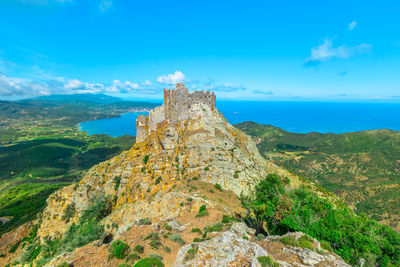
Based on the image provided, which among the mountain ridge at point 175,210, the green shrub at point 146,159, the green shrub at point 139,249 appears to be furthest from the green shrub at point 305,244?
the green shrub at point 146,159

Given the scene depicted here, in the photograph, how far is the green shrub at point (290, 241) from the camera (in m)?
13.9

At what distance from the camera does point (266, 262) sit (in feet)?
35.5

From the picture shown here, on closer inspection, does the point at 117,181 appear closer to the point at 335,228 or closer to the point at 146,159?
the point at 146,159

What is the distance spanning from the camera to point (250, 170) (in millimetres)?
38156

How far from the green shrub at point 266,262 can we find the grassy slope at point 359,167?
9061 centimetres

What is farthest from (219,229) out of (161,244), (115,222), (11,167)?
(11,167)

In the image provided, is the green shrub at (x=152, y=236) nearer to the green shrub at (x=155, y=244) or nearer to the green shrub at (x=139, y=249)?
the green shrub at (x=155, y=244)

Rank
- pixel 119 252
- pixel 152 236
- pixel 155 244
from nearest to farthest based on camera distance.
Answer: pixel 119 252 < pixel 155 244 < pixel 152 236

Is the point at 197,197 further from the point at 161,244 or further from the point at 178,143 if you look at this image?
the point at 178,143

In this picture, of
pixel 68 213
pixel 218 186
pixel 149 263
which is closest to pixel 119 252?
pixel 149 263

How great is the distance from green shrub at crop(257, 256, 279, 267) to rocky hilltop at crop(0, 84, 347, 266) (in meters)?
0.05

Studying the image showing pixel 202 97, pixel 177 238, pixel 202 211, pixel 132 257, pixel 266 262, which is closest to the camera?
pixel 266 262

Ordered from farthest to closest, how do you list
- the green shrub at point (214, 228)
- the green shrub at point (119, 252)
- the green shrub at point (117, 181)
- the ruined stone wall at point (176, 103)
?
the ruined stone wall at point (176, 103) → the green shrub at point (117, 181) → the green shrub at point (214, 228) → the green shrub at point (119, 252)

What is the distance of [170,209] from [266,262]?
1741 centimetres
